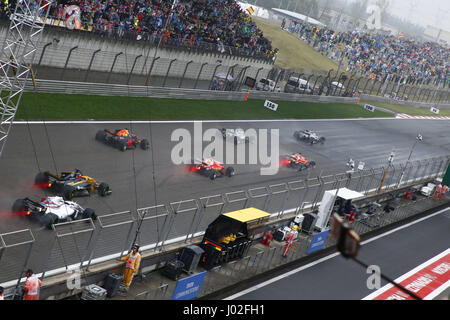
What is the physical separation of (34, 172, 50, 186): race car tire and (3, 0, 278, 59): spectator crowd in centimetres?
1256

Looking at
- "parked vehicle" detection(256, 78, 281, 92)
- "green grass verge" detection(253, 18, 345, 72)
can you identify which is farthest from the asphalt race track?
"green grass verge" detection(253, 18, 345, 72)

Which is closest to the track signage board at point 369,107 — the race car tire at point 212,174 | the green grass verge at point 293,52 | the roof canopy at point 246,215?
the green grass verge at point 293,52

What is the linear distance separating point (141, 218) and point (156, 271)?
1977 mm

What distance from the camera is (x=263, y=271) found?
17.7m

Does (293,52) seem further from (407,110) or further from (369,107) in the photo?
(369,107)

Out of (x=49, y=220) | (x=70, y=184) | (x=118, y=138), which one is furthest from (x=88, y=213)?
(x=118, y=138)

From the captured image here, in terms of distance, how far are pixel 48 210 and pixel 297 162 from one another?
15.9 m

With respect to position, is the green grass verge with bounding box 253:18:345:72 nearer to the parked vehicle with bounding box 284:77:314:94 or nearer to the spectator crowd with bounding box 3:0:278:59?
the parked vehicle with bounding box 284:77:314:94

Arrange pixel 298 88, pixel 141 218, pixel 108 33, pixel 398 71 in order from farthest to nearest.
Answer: pixel 398 71
pixel 298 88
pixel 108 33
pixel 141 218

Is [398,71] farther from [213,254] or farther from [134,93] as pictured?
[213,254]

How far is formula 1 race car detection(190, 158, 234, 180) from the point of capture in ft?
80.4

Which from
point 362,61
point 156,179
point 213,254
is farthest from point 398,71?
point 213,254

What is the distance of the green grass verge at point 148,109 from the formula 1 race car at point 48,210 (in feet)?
26.3

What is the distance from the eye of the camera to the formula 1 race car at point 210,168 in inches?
965
